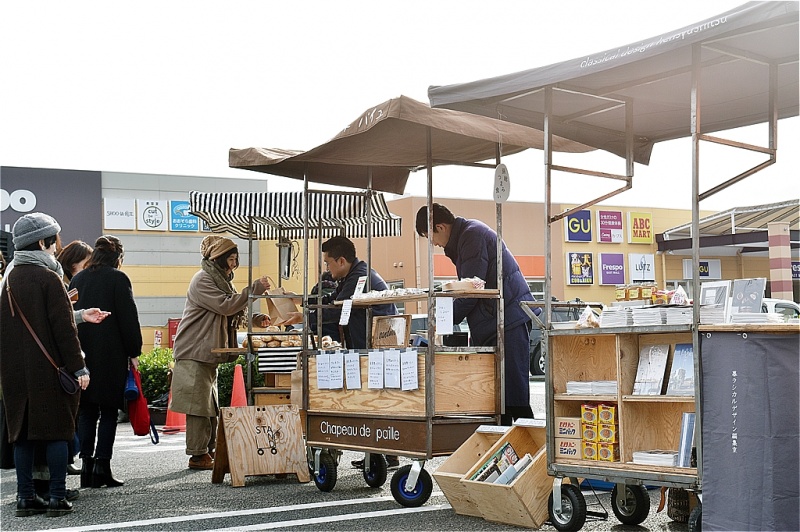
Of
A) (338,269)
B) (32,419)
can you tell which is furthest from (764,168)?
(32,419)

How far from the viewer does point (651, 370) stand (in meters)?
5.29

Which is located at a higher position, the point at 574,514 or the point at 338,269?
the point at 338,269

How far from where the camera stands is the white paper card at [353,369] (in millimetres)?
7047

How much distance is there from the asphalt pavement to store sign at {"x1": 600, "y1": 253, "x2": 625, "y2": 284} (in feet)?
100

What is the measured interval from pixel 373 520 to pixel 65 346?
2311mm

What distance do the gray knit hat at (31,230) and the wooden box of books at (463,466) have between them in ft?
9.85

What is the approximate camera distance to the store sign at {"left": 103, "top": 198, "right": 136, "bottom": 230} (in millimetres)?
37250

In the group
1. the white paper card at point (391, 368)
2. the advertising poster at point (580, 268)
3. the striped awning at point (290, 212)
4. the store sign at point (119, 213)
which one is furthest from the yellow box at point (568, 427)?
the store sign at point (119, 213)

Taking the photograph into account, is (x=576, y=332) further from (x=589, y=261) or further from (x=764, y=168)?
(x=589, y=261)

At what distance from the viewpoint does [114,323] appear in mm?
7605

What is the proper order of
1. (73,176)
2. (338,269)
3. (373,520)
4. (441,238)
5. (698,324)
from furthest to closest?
1. (73,176)
2. (338,269)
3. (441,238)
4. (373,520)
5. (698,324)

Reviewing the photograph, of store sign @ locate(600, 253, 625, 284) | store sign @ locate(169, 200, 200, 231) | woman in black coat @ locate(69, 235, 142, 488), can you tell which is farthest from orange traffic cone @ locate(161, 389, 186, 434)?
store sign @ locate(600, 253, 625, 284)

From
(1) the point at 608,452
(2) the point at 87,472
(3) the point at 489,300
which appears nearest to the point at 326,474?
(3) the point at 489,300

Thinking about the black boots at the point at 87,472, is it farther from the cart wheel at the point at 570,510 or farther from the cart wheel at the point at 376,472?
the cart wheel at the point at 570,510
